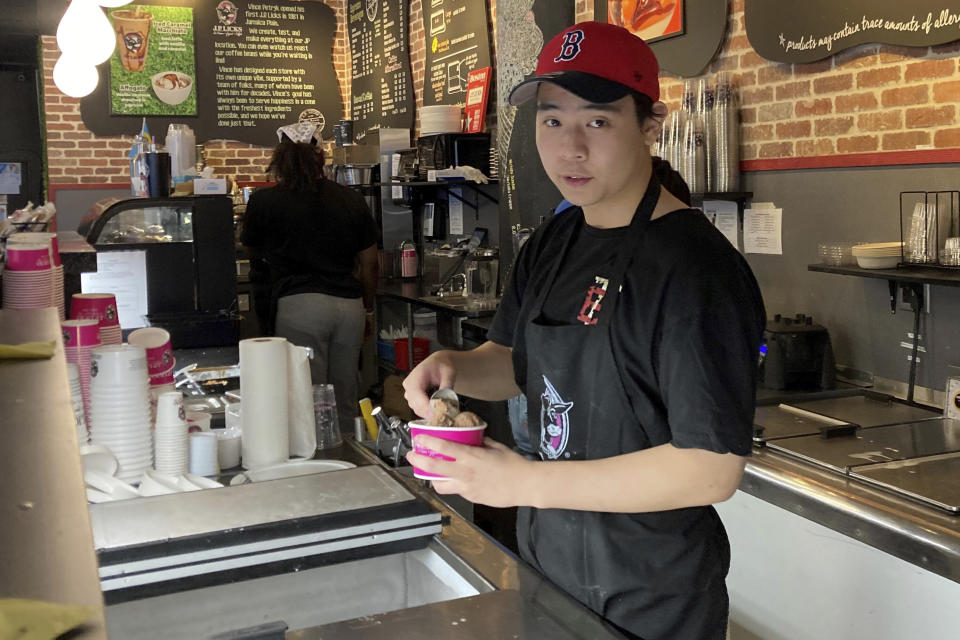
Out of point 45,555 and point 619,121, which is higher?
point 619,121

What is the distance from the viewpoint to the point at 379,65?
835 cm

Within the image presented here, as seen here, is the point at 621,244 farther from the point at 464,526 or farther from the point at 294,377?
the point at 294,377

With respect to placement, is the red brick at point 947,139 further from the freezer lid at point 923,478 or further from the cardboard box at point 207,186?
the cardboard box at point 207,186

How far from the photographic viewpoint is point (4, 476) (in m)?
0.68

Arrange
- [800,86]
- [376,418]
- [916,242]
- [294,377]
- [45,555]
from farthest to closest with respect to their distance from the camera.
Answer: [800,86] < [916,242] < [376,418] < [294,377] < [45,555]

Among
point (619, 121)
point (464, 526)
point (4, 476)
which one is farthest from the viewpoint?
point (464, 526)

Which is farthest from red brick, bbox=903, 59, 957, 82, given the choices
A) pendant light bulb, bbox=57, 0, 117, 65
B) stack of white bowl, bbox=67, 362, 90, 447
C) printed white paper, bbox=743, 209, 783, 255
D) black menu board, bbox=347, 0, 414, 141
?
black menu board, bbox=347, 0, 414, 141

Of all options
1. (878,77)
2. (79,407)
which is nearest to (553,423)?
(79,407)

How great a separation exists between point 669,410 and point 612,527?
0.88ft


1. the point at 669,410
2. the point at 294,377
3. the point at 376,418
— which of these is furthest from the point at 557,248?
the point at 376,418

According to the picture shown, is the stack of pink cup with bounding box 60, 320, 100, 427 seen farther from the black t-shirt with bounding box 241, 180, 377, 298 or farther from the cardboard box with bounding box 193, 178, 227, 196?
the black t-shirt with bounding box 241, 180, 377, 298

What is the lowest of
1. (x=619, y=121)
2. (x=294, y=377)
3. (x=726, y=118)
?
(x=294, y=377)

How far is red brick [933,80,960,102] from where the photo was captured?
2980 mm

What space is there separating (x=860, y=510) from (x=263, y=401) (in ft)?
4.77
